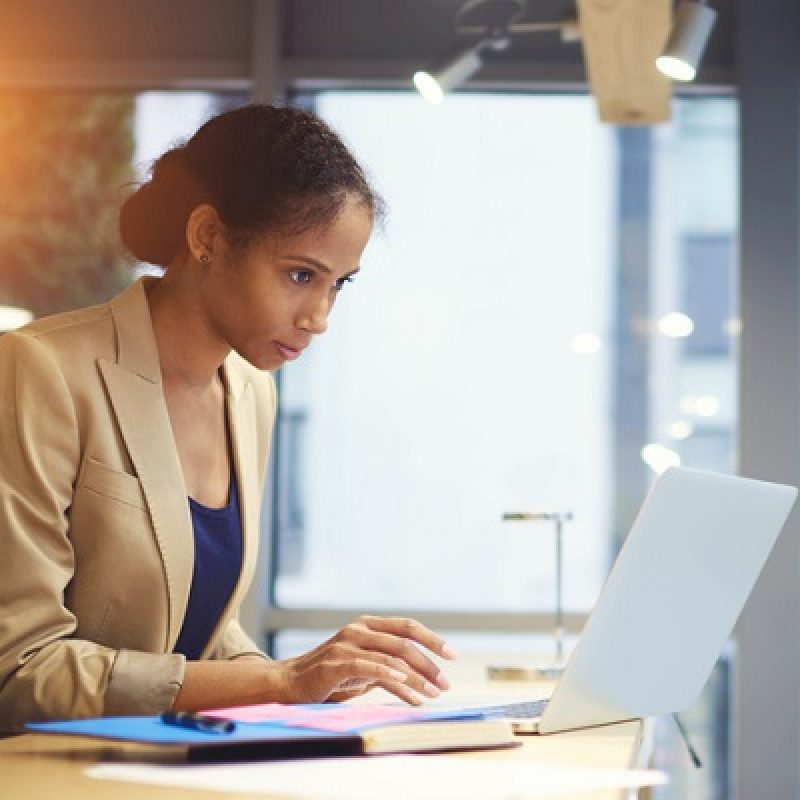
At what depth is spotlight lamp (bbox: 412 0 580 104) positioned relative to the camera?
4267mm

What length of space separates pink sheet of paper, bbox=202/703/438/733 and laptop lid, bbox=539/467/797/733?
15cm

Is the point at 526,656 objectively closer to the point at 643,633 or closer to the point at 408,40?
the point at 643,633

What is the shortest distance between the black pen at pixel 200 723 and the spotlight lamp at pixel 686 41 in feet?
8.59

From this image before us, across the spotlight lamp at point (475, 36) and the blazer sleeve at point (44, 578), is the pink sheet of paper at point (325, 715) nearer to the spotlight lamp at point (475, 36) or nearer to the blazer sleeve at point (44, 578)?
the blazer sleeve at point (44, 578)

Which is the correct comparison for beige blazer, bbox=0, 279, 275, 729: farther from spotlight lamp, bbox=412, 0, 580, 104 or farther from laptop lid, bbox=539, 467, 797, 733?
spotlight lamp, bbox=412, 0, 580, 104

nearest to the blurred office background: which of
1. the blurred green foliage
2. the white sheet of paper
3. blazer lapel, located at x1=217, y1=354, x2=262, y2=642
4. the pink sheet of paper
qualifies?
the blurred green foliage

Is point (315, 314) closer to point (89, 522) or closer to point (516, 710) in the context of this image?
point (89, 522)

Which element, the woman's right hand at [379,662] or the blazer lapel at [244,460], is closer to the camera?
the woman's right hand at [379,662]

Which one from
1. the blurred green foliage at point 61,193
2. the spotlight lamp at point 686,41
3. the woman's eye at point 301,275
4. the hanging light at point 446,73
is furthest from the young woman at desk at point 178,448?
the blurred green foliage at point 61,193

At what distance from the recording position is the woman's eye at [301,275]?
76.4 inches

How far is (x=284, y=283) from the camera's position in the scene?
6.36 feet

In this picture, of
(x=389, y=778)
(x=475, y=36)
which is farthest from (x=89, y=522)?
(x=475, y=36)

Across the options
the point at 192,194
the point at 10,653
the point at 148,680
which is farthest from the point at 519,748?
the point at 192,194

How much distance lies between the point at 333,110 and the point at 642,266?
1131 mm
